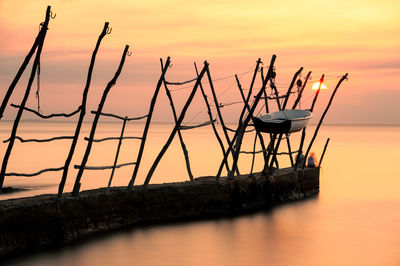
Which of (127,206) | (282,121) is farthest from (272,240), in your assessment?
(282,121)

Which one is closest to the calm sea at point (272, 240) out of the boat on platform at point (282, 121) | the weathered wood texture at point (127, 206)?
the weathered wood texture at point (127, 206)

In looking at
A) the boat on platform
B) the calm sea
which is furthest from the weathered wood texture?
the boat on platform

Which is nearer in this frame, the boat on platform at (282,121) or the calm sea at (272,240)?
the calm sea at (272,240)

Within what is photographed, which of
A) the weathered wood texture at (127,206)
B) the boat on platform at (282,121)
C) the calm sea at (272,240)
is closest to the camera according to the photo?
the weathered wood texture at (127,206)

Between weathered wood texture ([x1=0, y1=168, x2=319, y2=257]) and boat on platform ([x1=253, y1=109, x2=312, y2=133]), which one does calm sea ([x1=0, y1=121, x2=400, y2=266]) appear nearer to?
weathered wood texture ([x1=0, y1=168, x2=319, y2=257])

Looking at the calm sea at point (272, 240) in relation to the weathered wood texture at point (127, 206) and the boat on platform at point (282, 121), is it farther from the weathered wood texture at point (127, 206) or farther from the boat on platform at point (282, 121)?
the boat on platform at point (282, 121)

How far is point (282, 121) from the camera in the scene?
16.5 metres

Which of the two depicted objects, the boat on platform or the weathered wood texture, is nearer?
the weathered wood texture

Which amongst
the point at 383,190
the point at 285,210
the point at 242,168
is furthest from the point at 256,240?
the point at 242,168

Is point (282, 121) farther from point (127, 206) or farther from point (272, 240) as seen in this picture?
point (127, 206)

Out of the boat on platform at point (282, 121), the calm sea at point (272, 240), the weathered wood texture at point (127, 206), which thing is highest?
the boat on platform at point (282, 121)

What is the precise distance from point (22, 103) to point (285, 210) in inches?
351

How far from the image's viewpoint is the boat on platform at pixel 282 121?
1647cm

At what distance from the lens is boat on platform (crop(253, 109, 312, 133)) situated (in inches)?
648
